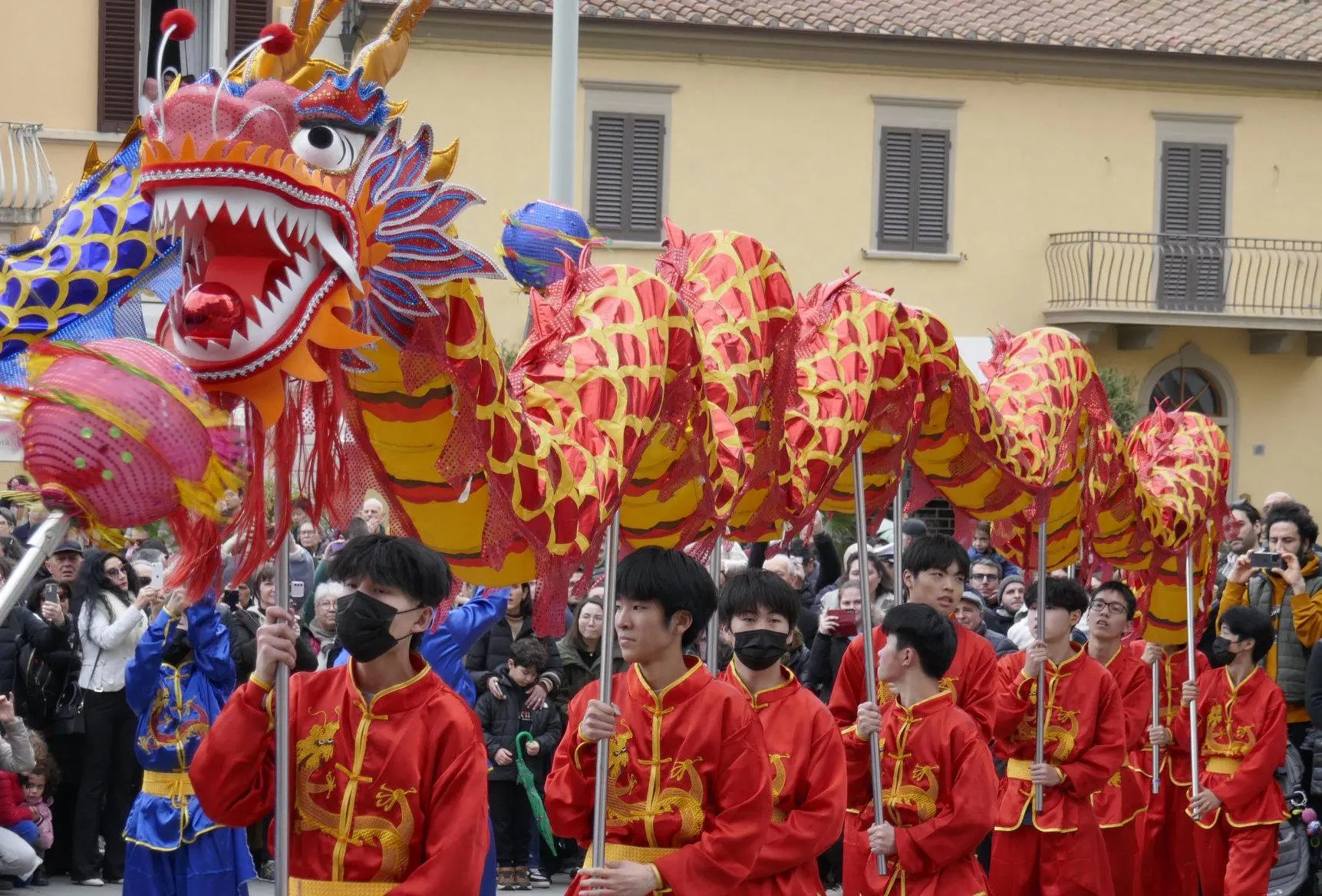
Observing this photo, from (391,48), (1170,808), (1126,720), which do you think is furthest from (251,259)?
(1170,808)

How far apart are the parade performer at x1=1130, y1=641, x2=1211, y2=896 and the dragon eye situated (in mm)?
6480

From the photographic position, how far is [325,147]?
3787mm

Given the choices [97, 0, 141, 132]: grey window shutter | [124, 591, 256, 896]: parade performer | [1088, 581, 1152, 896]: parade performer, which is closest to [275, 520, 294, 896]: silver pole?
[124, 591, 256, 896]: parade performer

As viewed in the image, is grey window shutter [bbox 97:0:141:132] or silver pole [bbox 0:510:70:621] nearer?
silver pole [bbox 0:510:70:621]

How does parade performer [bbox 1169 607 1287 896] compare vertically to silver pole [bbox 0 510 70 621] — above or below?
below

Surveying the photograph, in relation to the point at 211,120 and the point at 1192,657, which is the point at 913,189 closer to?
the point at 1192,657

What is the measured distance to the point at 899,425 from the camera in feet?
21.9

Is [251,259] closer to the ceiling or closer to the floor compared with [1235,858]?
closer to the ceiling

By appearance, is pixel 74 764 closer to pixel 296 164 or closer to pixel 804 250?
pixel 296 164

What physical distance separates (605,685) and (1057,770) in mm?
3687

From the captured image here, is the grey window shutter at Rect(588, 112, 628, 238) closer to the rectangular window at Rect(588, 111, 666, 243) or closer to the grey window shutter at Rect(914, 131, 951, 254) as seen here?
the rectangular window at Rect(588, 111, 666, 243)

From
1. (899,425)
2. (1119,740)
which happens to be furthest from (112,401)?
(1119,740)

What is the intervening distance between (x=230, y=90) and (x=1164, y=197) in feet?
59.7

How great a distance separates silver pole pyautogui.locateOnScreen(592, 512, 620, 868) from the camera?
4.89m
